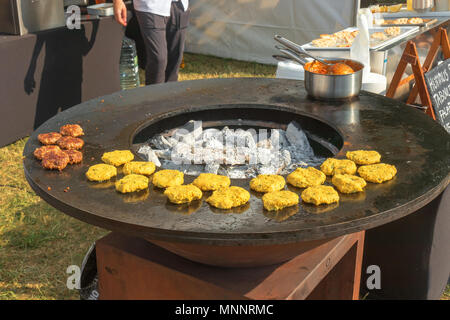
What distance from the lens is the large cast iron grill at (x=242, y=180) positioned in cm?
146

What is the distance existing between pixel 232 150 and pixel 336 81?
2.06 ft

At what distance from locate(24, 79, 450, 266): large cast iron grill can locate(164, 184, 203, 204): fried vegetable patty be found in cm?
4

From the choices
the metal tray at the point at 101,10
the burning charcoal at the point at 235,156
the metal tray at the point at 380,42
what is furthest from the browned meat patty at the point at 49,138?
the metal tray at the point at 101,10

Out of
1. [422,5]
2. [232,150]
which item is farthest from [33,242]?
[422,5]

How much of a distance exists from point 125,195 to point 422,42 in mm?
3796

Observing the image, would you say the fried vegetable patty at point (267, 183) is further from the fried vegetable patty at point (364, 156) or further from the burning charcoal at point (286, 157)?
the burning charcoal at point (286, 157)

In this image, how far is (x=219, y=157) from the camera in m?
2.23

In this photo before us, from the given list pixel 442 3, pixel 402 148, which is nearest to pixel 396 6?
pixel 442 3

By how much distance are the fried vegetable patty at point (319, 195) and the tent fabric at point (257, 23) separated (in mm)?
5266

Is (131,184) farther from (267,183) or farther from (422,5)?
(422,5)

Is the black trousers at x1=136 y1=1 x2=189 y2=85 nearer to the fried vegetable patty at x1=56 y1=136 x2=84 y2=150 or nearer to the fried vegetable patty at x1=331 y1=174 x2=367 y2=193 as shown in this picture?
the fried vegetable patty at x1=56 y1=136 x2=84 y2=150

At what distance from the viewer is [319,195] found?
A: 1.56 metres

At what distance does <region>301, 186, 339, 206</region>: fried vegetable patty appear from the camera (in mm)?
1556

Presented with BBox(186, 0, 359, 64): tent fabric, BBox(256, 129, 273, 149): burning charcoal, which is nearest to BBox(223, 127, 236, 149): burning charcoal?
BBox(256, 129, 273, 149): burning charcoal
